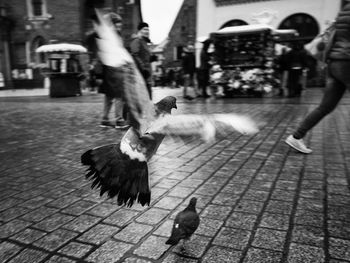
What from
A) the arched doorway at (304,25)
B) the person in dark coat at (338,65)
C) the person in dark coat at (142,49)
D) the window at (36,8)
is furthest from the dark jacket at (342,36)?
the window at (36,8)

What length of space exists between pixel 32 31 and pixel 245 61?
1810cm

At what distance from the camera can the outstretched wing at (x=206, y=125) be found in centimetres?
188

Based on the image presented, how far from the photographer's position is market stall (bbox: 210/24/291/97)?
1236 cm

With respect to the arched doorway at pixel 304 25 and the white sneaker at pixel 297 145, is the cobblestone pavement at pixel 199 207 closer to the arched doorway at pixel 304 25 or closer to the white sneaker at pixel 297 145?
the white sneaker at pixel 297 145

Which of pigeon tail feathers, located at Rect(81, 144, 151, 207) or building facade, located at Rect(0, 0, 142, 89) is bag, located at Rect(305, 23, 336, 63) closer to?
pigeon tail feathers, located at Rect(81, 144, 151, 207)

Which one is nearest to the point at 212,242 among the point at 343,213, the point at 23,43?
the point at 343,213

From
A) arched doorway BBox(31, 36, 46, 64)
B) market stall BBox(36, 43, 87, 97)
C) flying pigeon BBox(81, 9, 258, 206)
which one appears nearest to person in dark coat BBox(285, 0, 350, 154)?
flying pigeon BBox(81, 9, 258, 206)

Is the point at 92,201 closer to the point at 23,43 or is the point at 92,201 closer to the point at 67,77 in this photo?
the point at 67,77

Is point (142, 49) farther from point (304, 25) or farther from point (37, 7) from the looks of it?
point (37, 7)

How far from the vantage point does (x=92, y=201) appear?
3068 mm

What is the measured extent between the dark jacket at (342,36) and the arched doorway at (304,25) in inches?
662

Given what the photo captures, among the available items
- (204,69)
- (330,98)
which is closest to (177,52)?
(204,69)

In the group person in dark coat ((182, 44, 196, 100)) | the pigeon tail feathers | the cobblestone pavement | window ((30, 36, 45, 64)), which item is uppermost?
window ((30, 36, 45, 64))

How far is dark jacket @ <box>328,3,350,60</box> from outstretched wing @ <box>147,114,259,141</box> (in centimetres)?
253
